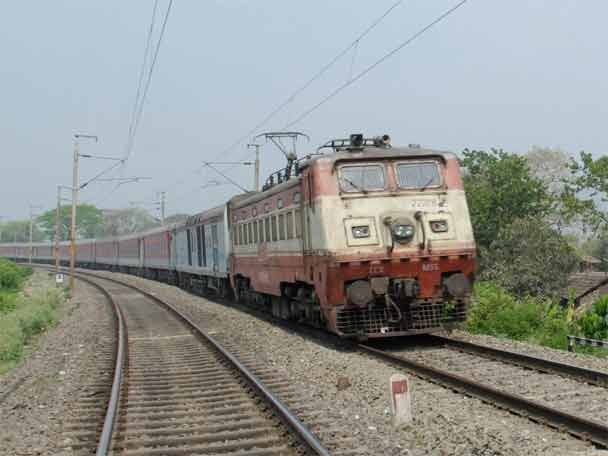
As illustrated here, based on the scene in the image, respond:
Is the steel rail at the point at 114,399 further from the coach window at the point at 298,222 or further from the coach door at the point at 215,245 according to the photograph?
the coach door at the point at 215,245

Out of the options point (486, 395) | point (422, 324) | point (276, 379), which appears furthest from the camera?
point (422, 324)

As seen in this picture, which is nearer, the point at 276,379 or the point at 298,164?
the point at 276,379

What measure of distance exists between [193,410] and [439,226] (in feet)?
18.3

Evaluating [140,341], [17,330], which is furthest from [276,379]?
[17,330]

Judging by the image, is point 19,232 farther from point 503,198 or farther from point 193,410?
point 193,410

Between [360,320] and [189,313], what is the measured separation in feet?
34.9

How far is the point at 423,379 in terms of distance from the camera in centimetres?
934

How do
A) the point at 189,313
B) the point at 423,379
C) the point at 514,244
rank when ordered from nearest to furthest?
the point at 423,379, the point at 189,313, the point at 514,244

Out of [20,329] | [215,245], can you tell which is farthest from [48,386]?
[215,245]

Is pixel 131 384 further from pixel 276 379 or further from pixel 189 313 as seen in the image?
pixel 189 313

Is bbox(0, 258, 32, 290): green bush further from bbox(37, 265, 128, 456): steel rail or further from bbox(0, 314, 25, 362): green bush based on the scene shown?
bbox(37, 265, 128, 456): steel rail

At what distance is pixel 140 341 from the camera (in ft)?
50.4

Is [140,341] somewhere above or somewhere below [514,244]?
below

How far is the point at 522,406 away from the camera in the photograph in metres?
7.33
